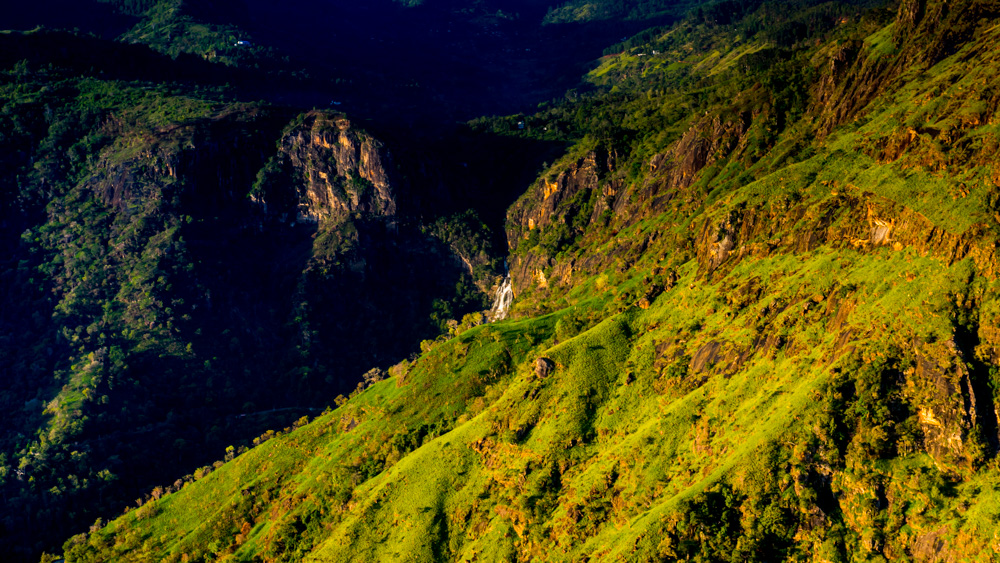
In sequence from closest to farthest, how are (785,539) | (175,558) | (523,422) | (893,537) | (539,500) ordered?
(893,537) → (785,539) → (539,500) → (523,422) → (175,558)

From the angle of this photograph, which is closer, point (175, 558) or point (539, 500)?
point (539, 500)

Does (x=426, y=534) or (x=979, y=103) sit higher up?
(x=979, y=103)

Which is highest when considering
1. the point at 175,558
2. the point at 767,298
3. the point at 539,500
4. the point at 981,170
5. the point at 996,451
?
the point at 981,170

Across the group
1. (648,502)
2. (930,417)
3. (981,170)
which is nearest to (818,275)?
(981,170)

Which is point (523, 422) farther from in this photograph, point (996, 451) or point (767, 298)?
point (996, 451)

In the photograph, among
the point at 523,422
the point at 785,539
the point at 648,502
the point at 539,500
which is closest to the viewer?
the point at 785,539

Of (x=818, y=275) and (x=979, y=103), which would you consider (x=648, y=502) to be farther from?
(x=979, y=103)

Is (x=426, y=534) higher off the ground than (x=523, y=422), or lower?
lower

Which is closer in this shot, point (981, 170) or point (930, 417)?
point (930, 417)

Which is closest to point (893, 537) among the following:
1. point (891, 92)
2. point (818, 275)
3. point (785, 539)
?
point (785, 539)
